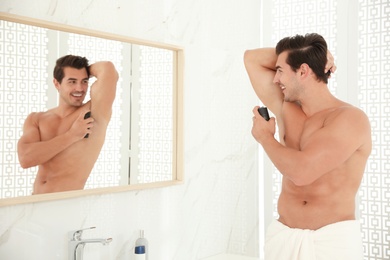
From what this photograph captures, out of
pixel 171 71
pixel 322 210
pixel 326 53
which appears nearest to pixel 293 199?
pixel 322 210

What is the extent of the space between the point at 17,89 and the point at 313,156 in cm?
117

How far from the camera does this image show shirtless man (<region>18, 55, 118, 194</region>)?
73.0 inches

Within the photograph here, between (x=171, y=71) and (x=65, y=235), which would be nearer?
(x=65, y=235)

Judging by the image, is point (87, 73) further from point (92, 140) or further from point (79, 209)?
point (79, 209)

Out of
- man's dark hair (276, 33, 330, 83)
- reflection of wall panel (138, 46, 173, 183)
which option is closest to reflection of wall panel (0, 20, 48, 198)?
reflection of wall panel (138, 46, 173, 183)

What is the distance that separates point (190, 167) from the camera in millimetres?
2686

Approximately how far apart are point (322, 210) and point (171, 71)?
1.01 m

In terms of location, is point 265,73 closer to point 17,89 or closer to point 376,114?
point 376,114

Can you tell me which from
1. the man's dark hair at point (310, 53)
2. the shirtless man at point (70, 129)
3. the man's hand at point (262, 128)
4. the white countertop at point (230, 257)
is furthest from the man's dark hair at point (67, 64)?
the white countertop at point (230, 257)

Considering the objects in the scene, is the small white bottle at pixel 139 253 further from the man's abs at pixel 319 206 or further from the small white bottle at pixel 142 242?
the man's abs at pixel 319 206

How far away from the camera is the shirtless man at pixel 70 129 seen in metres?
→ 1.85

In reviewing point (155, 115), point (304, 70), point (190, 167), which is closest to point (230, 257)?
point (190, 167)

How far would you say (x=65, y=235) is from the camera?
197 cm

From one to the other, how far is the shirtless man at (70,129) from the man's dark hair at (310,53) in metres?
0.80
